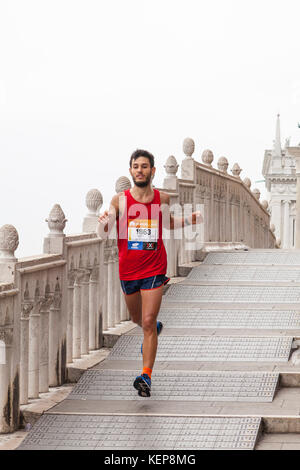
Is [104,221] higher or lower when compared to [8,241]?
higher

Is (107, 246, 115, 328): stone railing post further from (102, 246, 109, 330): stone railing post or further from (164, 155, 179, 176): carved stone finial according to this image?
(164, 155, 179, 176): carved stone finial

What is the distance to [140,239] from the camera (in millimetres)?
8336

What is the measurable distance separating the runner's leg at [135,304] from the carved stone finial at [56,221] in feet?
3.47

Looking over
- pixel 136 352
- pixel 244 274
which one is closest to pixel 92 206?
pixel 136 352

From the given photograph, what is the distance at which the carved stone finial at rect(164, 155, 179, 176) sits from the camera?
14.1 metres

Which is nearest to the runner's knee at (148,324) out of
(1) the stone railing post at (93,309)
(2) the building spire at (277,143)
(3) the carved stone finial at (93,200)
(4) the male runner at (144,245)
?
(4) the male runner at (144,245)

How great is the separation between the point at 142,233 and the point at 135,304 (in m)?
0.67

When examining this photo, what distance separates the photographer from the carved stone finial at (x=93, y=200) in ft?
34.3

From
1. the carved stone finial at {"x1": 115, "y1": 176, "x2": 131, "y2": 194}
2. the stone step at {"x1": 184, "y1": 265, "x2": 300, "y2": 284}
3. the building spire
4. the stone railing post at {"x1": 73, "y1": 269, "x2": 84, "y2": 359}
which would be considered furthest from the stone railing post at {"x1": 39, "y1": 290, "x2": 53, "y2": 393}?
the building spire

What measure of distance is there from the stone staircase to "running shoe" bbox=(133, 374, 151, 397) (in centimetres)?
11

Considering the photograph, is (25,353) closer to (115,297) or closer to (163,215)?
(163,215)

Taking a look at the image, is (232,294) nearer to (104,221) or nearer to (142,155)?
(104,221)

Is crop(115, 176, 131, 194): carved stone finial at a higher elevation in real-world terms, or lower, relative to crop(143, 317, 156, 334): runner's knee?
higher
